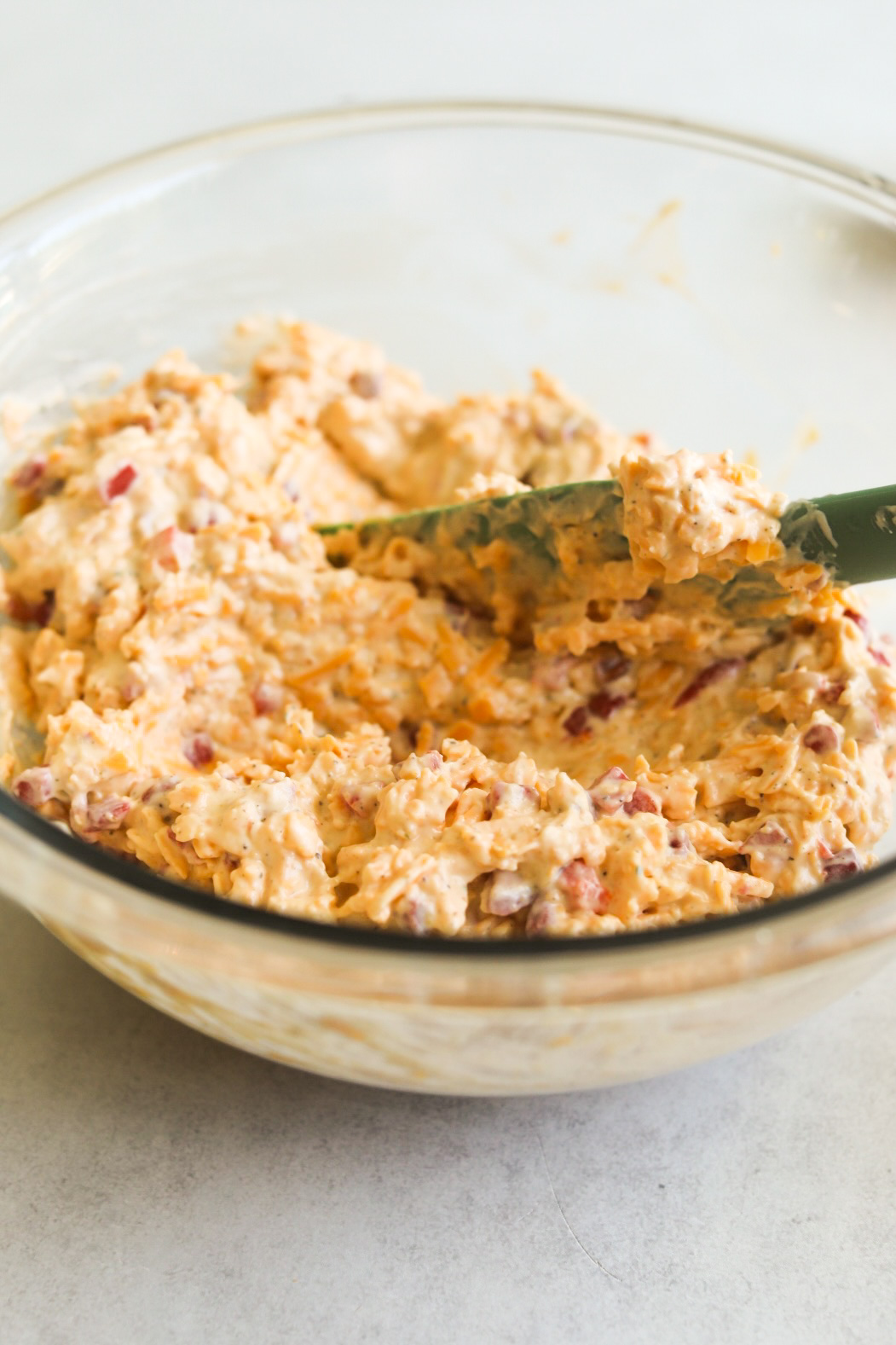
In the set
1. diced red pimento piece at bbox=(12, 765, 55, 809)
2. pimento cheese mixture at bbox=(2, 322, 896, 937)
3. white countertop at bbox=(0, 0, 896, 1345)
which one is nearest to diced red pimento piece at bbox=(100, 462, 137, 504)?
pimento cheese mixture at bbox=(2, 322, 896, 937)

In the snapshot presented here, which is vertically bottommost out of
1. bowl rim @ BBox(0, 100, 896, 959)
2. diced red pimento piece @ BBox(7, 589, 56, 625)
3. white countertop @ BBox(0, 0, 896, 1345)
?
white countertop @ BBox(0, 0, 896, 1345)

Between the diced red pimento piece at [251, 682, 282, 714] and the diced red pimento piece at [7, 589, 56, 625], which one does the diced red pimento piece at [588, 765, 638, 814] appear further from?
the diced red pimento piece at [7, 589, 56, 625]

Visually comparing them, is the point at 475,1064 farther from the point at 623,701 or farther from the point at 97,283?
the point at 97,283

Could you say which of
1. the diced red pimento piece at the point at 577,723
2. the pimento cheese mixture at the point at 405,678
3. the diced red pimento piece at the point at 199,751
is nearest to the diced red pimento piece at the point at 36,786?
the pimento cheese mixture at the point at 405,678

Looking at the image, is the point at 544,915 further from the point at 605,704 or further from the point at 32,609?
the point at 32,609

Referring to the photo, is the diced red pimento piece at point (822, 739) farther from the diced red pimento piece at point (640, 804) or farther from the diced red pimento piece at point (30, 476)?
the diced red pimento piece at point (30, 476)

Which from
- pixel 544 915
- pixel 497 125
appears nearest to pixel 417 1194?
pixel 544 915
